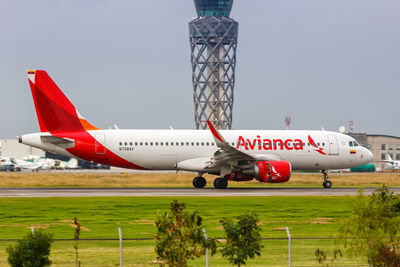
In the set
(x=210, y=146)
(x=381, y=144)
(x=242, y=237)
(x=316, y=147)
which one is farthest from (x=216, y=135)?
(x=381, y=144)

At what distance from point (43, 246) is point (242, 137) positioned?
31.1 metres

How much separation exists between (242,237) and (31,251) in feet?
15.3

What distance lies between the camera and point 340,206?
104 feet

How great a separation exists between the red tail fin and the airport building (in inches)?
4623

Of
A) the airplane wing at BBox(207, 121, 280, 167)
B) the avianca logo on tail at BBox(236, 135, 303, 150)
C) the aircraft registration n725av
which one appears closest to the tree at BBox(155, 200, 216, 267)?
the airplane wing at BBox(207, 121, 280, 167)

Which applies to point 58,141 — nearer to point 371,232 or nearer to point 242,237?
point 242,237

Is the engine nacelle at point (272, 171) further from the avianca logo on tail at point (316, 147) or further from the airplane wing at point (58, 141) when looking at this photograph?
the airplane wing at point (58, 141)

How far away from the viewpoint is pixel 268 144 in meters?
44.2

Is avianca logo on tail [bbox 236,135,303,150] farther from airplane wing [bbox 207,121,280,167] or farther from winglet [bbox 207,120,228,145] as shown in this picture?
winglet [bbox 207,120,228,145]

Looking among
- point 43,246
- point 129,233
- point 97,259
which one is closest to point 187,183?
point 129,233

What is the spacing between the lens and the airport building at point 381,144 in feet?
497

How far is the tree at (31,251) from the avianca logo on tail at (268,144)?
1197 inches

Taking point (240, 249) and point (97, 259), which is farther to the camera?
→ point (97, 259)

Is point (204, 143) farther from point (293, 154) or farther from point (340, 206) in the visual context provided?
point (340, 206)
